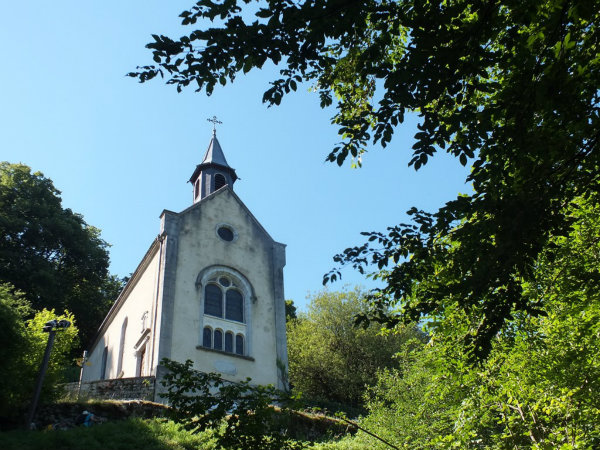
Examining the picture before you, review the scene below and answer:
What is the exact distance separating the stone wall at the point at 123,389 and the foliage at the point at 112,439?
448cm

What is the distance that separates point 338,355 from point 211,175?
1454cm

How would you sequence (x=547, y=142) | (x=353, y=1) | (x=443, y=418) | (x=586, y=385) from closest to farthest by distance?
(x=353, y=1), (x=547, y=142), (x=586, y=385), (x=443, y=418)

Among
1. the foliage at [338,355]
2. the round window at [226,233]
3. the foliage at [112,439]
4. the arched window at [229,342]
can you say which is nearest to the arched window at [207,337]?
the arched window at [229,342]

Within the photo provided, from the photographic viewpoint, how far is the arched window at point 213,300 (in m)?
24.7

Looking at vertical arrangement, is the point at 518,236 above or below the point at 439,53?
below

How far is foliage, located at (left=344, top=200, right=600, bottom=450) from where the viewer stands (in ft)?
30.9

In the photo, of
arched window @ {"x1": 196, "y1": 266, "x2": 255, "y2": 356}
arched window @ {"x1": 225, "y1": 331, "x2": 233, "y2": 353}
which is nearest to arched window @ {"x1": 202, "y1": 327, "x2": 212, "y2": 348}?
arched window @ {"x1": 196, "y1": 266, "x2": 255, "y2": 356}

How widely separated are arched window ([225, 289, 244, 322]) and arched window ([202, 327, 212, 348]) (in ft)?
3.89

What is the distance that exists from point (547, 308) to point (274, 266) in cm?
1828

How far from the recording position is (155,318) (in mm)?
23375

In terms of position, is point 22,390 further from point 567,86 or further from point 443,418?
point 567,86

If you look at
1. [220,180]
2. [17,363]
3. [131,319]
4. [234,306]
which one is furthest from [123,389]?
[220,180]

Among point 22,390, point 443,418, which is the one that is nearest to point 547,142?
point 443,418

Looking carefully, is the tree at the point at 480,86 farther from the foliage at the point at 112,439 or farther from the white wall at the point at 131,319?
the white wall at the point at 131,319
